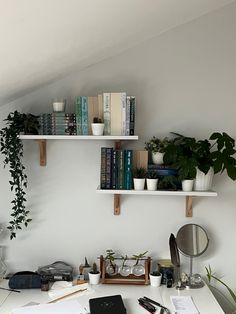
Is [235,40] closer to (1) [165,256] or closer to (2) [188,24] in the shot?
(2) [188,24]

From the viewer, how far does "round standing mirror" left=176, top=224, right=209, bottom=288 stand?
2.35m

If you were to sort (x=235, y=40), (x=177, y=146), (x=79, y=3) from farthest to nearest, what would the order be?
(x=235, y=40) < (x=177, y=146) < (x=79, y=3)

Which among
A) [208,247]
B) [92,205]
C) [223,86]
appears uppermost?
[223,86]

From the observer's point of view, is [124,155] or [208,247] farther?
[208,247]

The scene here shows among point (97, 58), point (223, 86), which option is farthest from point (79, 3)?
point (223, 86)

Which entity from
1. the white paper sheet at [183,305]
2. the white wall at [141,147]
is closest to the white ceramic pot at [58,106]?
the white wall at [141,147]

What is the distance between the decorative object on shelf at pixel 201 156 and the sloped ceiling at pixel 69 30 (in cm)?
72

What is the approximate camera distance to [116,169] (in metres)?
2.24

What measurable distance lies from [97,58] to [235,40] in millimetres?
904

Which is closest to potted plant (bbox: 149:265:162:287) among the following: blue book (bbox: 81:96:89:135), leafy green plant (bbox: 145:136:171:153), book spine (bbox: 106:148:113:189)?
book spine (bbox: 106:148:113:189)

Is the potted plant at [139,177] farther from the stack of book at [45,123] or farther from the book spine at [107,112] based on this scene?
the stack of book at [45,123]

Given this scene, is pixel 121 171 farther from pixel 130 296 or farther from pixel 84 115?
pixel 130 296

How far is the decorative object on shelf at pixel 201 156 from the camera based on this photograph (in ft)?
6.93

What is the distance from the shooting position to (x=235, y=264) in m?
2.43
